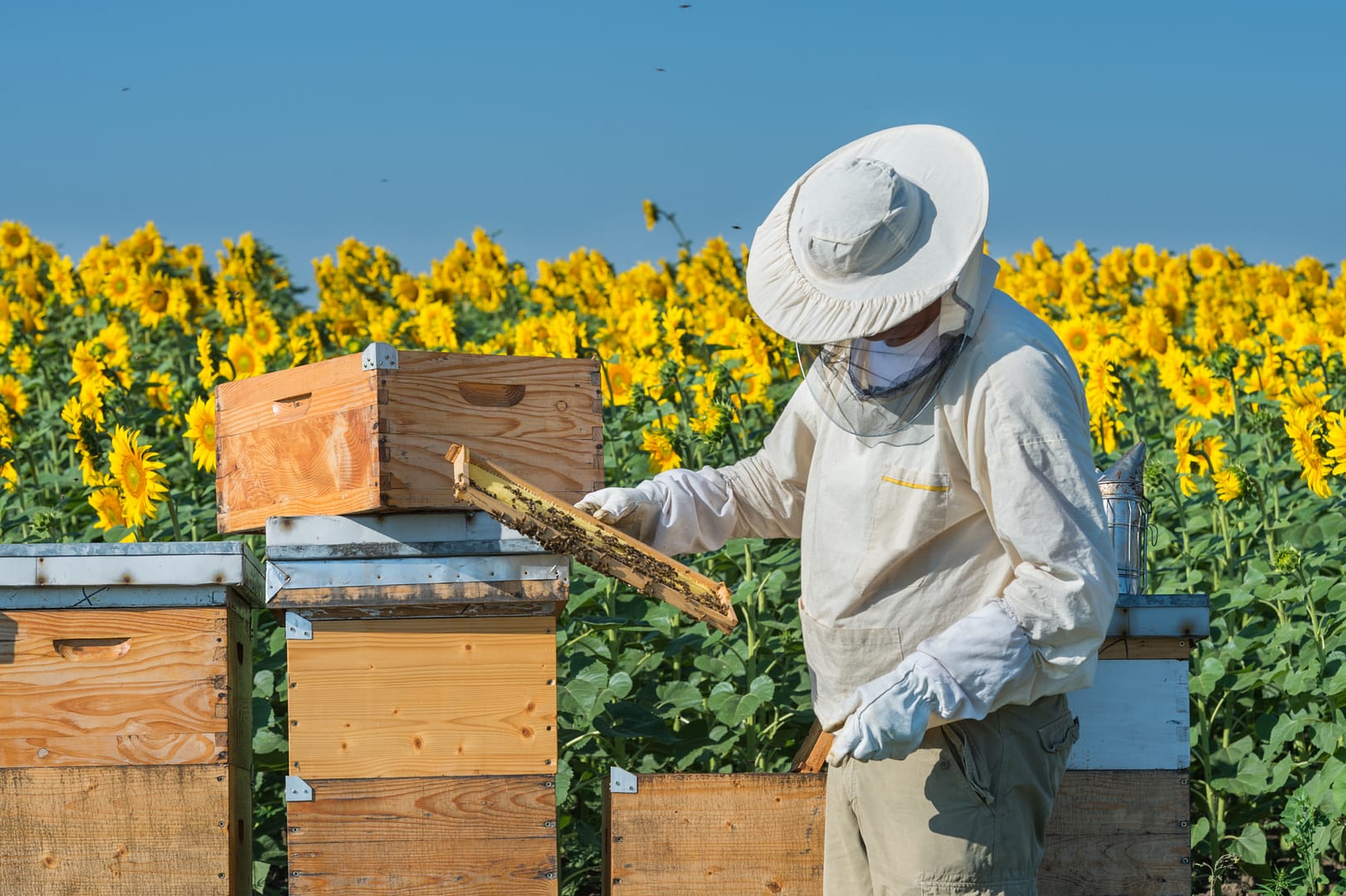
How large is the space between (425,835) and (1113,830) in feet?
5.17

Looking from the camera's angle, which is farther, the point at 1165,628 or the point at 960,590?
the point at 1165,628

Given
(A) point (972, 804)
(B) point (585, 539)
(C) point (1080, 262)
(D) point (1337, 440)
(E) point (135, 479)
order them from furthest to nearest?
(C) point (1080, 262)
(D) point (1337, 440)
(E) point (135, 479)
(B) point (585, 539)
(A) point (972, 804)

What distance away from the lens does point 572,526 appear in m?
3.20

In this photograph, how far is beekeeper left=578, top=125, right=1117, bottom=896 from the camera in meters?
2.74

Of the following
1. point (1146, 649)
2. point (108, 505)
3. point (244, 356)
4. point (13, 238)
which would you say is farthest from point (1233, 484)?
point (13, 238)

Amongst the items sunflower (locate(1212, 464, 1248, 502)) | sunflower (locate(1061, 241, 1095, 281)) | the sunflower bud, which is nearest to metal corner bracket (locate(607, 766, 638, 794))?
the sunflower bud

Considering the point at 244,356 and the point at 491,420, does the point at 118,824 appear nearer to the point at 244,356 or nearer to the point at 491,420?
the point at 491,420

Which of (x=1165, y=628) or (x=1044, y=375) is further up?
(x=1044, y=375)

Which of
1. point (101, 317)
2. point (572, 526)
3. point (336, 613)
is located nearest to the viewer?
point (572, 526)

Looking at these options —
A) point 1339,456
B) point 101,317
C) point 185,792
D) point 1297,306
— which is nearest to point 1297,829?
point 1339,456

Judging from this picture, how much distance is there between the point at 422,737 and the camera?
3.48 meters

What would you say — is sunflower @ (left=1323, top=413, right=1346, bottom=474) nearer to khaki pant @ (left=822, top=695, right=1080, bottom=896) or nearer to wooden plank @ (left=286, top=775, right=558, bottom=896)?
khaki pant @ (left=822, top=695, right=1080, bottom=896)

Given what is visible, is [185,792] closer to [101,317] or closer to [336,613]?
[336,613]

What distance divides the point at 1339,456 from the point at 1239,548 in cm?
80
